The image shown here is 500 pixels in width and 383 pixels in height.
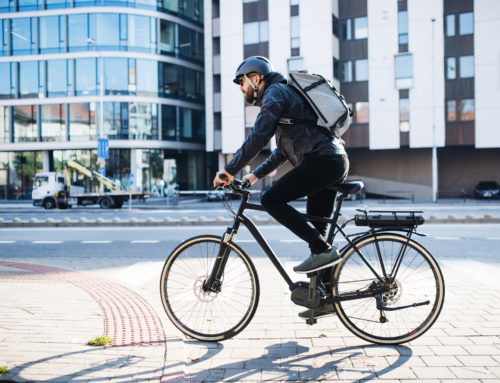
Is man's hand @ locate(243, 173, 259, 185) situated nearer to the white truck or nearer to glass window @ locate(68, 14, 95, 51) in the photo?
the white truck

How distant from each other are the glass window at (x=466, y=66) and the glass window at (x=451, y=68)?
41cm

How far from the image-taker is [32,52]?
136 ft

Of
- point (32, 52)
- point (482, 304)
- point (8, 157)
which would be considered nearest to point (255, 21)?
point (32, 52)

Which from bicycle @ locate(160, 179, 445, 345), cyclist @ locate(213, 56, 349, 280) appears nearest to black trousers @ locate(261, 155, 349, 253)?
cyclist @ locate(213, 56, 349, 280)

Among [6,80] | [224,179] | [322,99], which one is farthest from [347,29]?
[224,179]

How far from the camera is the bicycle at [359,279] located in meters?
3.42

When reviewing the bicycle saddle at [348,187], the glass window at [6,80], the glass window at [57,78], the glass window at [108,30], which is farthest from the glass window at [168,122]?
the bicycle saddle at [348,187]

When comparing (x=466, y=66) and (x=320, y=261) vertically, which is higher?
(x=466, y=66)

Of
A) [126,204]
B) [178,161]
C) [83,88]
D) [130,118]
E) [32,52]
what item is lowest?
[126,204]

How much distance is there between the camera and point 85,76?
40.5 metres

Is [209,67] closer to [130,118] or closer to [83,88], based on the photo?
[130,118]

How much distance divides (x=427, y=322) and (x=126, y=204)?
30302 mm

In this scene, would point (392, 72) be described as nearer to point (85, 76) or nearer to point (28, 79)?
point (85, 76)

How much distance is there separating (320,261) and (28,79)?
44.2m
